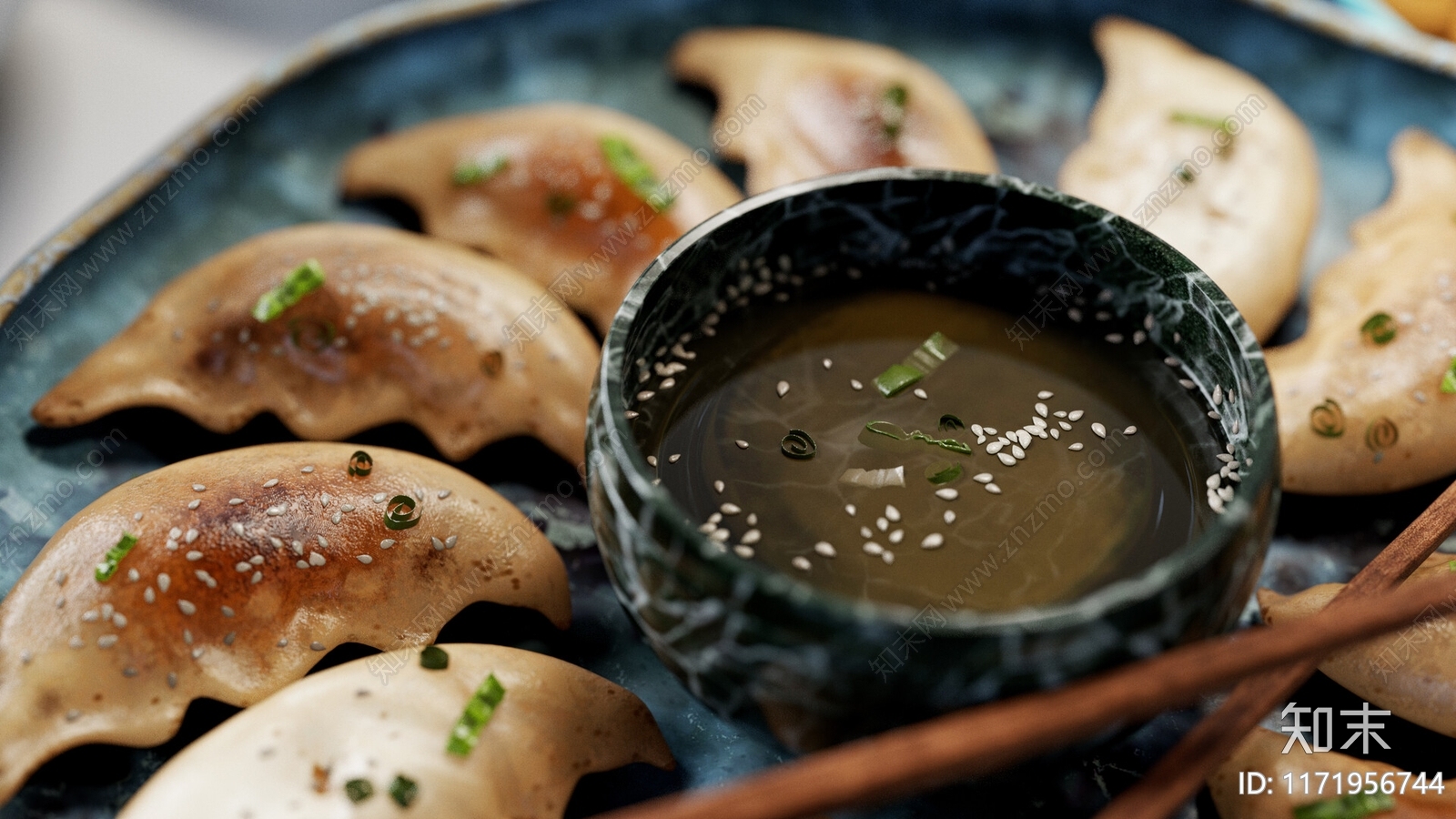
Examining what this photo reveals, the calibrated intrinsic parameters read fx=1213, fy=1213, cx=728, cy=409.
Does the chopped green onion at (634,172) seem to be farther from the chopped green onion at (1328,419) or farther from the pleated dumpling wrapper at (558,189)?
the chopped green onion at (1328,419)

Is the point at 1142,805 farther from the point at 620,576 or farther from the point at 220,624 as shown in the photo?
the point at 220,624

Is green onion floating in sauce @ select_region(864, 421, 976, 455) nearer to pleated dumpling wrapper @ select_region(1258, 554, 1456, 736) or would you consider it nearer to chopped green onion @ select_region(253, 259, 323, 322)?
pleated dumpling wrapper @ select_region(1258, 554, 1456, 736)

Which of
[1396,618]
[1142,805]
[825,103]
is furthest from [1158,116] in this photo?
[1142,805]

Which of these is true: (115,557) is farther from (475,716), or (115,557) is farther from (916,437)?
(916,437)

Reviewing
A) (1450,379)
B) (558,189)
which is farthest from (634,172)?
(1450,379)

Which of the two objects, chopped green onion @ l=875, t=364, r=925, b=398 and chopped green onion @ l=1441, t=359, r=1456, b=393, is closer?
chopped green onion @ l=875, t=364, r=925, b=398

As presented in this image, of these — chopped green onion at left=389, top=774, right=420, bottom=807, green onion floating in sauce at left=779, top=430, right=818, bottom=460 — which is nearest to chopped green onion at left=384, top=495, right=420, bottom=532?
chopped green onion at left=389, top=774, right=420, bottom=807
